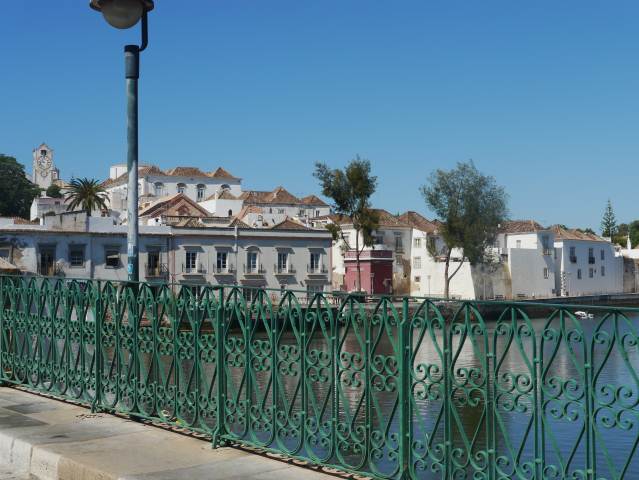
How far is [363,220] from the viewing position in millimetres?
51188

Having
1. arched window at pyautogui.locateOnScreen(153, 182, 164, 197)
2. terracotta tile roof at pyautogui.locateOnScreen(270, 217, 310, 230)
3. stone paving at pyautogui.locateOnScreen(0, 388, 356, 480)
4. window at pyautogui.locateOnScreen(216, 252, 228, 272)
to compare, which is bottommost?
stone paving at pyautogui.locateOnScreen(0, 388, 356, 480)

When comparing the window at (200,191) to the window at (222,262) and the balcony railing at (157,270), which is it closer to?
the window at (222,262)

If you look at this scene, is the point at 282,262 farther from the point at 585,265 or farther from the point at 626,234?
the point at 626,234

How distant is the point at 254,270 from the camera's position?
48188 mm

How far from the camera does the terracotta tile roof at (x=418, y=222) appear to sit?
225ft

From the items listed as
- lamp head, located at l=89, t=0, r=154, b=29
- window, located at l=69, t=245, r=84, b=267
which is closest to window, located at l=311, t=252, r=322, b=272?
window, located at l=69, t=245, r=84, b=267

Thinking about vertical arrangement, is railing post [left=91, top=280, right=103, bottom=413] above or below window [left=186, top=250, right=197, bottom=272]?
below

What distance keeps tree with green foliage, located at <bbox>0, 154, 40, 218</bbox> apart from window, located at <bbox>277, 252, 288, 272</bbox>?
47.7 meters

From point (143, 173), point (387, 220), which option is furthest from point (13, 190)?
point (387, 220)

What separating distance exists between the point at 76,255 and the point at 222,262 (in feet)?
28.3

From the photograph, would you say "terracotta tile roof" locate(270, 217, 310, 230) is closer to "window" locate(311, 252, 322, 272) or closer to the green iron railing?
"window" locate(311, 252, 322, 272)

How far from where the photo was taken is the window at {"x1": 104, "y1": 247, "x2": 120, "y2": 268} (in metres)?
43.1

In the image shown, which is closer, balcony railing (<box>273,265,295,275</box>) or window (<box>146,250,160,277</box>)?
window (<box>146,250,160,277</box>)

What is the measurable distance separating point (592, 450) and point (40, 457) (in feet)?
12.3
